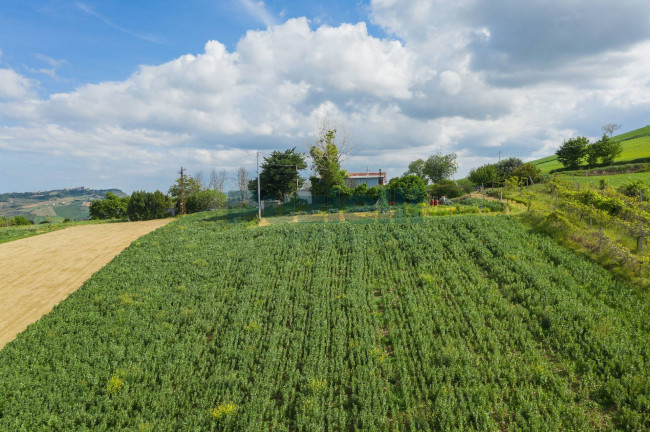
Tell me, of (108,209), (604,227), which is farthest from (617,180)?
(108,209)

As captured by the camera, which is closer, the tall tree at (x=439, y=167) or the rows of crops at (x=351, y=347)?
the rows of crops at (x=351, y=347)

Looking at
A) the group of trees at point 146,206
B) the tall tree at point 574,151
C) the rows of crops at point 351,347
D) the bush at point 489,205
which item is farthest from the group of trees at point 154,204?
the tall tree at point 574,151

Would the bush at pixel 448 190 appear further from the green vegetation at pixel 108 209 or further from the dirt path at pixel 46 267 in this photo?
the green vegetation at pixel 108 209

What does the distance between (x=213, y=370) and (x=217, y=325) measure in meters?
2.78

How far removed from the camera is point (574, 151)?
2154 inches

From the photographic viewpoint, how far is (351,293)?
1623 centimetres

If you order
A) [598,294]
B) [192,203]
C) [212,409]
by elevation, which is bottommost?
[212,409]

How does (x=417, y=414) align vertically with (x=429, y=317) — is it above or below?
below

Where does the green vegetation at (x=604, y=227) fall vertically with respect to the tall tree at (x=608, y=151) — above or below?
below

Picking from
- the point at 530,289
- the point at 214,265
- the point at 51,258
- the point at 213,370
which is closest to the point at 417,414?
the point at 213,370

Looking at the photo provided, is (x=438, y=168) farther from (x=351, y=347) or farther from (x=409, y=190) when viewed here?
(x=351, y=347)

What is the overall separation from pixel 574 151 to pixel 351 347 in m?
60.5

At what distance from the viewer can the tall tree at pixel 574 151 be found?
54219 millimetres

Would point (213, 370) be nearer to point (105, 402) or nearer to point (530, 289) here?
point (105, 402)
